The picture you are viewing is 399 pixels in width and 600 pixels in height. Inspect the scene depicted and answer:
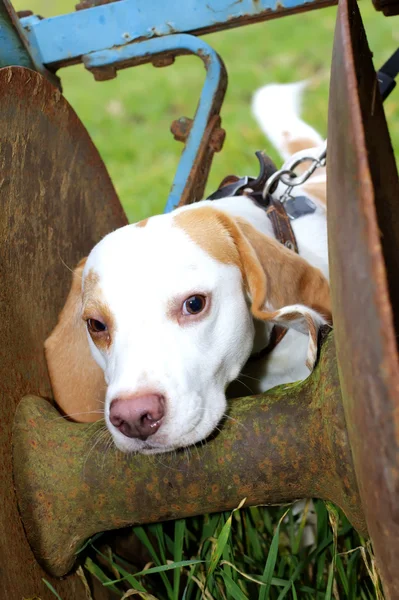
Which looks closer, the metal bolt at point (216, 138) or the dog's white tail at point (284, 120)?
the metal bolt at point (216, 138)

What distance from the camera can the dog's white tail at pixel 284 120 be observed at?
302 cm

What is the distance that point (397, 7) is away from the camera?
68.2 inches

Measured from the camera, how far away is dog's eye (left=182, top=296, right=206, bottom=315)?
1616 millimetres

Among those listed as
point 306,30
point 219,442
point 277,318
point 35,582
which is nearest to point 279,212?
point 277,318

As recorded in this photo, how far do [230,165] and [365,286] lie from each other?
3.49m

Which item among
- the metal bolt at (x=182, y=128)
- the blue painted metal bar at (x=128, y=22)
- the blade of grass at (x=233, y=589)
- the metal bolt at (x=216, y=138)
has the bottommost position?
the blade of grass at (x=233, y=589)

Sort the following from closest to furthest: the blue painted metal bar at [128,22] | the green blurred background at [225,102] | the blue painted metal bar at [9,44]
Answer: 1. the blue painted metal bar at [9,44]
2. the blue painted metal bar at [128,22]
3. the green blurred background at [225,102]

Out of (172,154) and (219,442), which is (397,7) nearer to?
(219,442)

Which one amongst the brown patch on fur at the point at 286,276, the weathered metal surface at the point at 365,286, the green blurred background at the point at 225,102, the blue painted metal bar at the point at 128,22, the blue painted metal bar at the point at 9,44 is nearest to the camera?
the weathered metal surface at the point at 365,286

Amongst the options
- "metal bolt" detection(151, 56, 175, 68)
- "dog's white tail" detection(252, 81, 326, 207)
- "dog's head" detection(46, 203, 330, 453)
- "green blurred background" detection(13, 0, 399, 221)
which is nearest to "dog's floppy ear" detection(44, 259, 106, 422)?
"dog's head" detection(46, 203, 330, 453)

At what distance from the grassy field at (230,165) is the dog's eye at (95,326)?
48cm

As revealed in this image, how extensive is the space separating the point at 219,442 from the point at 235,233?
0.52 metres

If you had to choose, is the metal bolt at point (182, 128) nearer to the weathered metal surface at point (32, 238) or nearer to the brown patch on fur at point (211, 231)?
the weathered metal surface at point (32, 238)

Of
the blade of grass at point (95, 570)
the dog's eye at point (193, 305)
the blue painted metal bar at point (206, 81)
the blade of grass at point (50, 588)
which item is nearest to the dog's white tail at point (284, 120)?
the blue painted metal bar at point (206, 81)
